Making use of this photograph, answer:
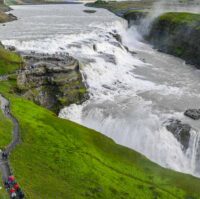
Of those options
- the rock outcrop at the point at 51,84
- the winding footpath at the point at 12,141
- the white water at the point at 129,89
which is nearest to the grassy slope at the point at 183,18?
the white water at the point at 129,89

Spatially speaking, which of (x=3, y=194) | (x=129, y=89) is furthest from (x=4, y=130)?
(x=129, y=89)

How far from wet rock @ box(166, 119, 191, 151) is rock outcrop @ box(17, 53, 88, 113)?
20508mm

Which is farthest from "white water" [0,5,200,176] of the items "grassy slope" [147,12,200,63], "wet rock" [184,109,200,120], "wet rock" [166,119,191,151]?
"grassy slope" [147,12,200,63]

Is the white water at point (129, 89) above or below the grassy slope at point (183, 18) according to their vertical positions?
below

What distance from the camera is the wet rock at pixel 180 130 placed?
63.2 metres

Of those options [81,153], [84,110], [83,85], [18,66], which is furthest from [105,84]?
[81,153]

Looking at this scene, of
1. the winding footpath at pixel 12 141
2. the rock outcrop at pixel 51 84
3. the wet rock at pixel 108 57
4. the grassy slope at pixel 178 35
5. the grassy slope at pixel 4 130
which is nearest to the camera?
the winding footpath at pixel 12 141

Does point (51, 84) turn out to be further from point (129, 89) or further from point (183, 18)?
point (183, 18)

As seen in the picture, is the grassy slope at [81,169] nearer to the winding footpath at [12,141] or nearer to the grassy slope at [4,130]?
the winding footpath at [12,141]

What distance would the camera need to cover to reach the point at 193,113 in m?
70.9

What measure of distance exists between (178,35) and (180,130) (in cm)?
7504

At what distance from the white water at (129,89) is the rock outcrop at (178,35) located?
165 inches

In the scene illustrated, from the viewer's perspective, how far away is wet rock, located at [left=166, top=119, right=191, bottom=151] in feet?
207

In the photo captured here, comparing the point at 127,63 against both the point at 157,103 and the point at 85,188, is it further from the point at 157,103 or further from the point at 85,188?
the point at 85,188
